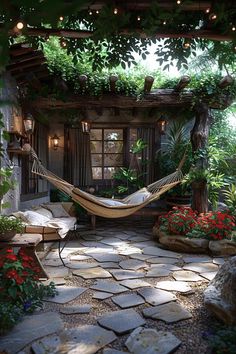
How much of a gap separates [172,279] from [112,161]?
135 inches

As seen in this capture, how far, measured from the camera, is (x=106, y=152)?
5875 millimetres

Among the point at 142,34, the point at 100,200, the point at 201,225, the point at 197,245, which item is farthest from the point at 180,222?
the point at 142,34

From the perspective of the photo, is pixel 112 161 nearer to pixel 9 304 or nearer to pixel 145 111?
pixel 145 111

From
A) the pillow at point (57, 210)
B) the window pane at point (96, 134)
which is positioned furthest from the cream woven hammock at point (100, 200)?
the window pane at point (96, 134)

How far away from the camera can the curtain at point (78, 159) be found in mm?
5773

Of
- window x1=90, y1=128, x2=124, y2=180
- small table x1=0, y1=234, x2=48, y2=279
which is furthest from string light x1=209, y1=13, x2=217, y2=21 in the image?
window x1=90, y1=128, x2=124, y2=180

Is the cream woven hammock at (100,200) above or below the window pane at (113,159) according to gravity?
below

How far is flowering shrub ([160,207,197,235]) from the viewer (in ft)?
12.6

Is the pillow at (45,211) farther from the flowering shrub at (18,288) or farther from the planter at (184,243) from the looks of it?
the flowering shrub at (18,288)

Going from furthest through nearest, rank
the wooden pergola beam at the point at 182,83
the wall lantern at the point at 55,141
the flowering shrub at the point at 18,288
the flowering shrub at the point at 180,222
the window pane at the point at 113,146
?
1. the window pane at the point at 113,146
2. the wall lantern at the point at 55,141
3. the wooden pergola beam at the point at 182,83
4. the flowering shrub at the point at 180,222
5. the flowering shrub at the point at 18,288

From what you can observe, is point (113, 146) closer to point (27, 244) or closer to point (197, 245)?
point (197, 245)

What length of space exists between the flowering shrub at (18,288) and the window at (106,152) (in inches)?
142

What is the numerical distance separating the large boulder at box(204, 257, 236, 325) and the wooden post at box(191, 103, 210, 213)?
90.9 inches

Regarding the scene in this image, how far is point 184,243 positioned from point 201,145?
1595 mm
